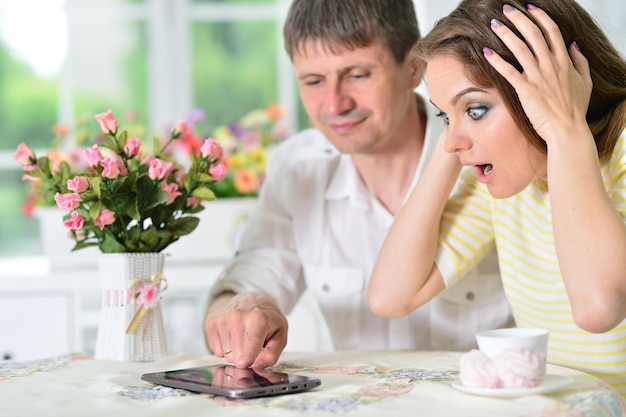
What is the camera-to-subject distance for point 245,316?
58.1 inches

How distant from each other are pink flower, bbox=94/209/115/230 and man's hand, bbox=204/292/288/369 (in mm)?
236

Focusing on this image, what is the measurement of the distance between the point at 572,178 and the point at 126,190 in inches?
28.2

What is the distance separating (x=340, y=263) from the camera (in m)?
1.99

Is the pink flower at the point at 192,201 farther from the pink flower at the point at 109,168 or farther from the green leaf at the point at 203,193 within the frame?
the pink flower at the point at 109,168

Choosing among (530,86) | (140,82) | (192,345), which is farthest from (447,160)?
(140,82)

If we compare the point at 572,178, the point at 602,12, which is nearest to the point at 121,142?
the point at 572,178

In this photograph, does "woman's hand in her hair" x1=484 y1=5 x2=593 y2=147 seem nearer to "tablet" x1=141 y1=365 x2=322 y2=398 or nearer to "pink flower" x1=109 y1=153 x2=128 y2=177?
"tablet" x1=141 y1=365 x2=322 y2=398

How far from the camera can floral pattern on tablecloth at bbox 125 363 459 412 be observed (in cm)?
109

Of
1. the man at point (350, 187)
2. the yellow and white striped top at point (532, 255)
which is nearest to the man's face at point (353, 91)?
the man at point (350, 187)

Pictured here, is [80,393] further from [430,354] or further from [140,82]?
[140,82]

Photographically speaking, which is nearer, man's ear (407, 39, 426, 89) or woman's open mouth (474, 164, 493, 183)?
woman's open mouth (474, 164, 493, 183)


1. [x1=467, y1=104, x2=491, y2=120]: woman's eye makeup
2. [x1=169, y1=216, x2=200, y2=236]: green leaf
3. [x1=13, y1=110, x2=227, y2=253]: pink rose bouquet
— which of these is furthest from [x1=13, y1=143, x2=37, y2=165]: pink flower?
[x1=467, y1=104, x2=491, y2=120]: woman's eye makeup

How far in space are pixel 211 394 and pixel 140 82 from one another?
2.77 metres

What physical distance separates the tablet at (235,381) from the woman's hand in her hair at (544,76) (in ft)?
1.55
